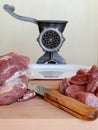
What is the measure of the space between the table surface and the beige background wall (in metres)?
1.07

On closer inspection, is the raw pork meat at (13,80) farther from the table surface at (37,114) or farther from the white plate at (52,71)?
the white plate at (52,71)

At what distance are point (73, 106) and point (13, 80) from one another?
0.55 ft

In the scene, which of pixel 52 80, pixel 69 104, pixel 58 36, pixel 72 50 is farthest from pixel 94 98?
Answer: pixel 72 50

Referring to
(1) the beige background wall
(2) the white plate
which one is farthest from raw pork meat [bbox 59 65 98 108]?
(1) the beige background wall

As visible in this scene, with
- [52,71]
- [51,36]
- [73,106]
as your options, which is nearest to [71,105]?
[73,106]

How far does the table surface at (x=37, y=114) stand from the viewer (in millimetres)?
514

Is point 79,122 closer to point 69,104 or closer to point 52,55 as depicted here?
point 69,104

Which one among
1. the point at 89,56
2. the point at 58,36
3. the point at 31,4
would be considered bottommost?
the point at 89,56

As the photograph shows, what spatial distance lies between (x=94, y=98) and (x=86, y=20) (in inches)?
45.1

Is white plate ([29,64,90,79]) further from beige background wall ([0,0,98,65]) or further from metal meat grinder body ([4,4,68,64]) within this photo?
beige background wall ([0,0,98,65])

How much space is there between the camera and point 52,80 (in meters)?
0.82

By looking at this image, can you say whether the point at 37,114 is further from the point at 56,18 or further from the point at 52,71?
the point at 56,18

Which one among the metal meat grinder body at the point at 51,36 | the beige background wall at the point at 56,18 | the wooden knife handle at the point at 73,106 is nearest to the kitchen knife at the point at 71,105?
the wooden knife handle at the point at 73,106

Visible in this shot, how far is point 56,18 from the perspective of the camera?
5.46ft
